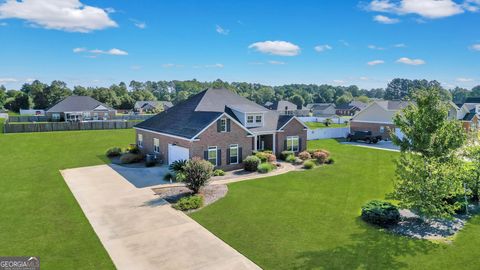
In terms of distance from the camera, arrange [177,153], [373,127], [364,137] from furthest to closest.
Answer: [373,127] < [364,137] < [177,153]

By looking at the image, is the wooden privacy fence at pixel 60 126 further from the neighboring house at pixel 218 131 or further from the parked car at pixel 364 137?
the parked car at pixel 364 137

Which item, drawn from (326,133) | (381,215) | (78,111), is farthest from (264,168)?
(78,111)

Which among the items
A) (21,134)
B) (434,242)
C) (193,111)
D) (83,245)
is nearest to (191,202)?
(83,245)

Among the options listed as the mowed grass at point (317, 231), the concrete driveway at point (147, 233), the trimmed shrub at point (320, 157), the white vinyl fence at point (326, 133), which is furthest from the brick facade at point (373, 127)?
the concrete driveway at point (147, 233)

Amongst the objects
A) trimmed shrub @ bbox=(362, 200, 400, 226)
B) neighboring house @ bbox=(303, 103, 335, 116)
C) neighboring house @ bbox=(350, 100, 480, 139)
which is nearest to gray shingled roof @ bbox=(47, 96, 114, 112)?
neighboring house @ bbox=(350, 100, 480, 139)

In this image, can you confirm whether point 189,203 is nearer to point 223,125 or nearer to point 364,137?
point 223,125

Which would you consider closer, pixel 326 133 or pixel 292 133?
pixel 292 133
